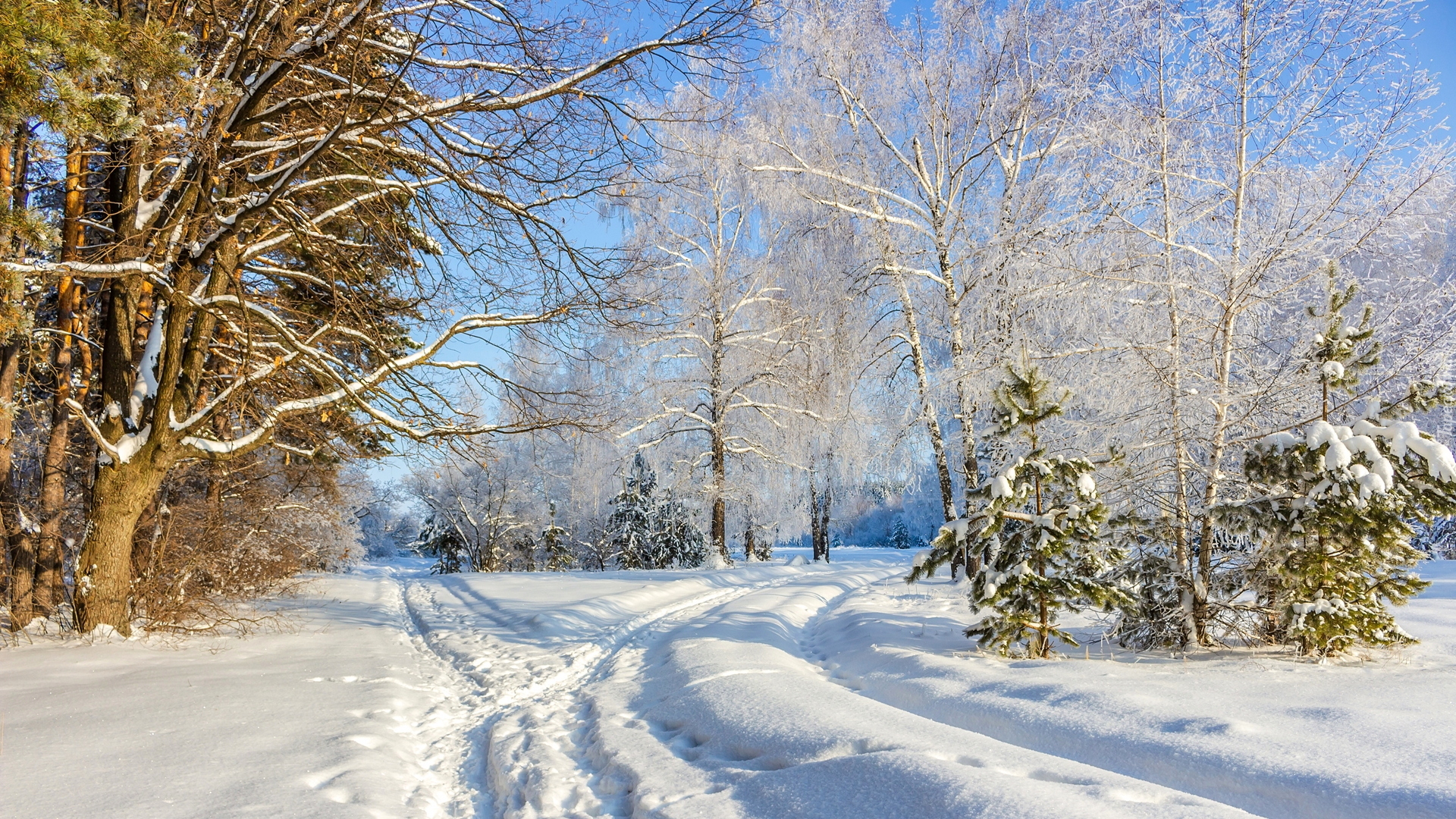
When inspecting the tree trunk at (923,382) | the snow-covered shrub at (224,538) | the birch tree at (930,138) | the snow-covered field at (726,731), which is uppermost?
the birch tree at (930,138)

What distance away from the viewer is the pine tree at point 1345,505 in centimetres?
481

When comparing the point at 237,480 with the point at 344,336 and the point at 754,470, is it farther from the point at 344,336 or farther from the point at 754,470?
the point at 754,470

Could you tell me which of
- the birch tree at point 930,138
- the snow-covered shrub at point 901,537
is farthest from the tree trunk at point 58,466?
the snow-covered shrub at point 901,537

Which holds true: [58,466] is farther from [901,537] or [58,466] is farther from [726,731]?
[901,537]

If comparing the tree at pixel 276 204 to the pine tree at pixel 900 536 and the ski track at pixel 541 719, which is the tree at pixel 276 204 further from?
the pine tree at pixel 900 536

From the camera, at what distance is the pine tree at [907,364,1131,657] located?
18.9 feet

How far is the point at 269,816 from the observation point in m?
3.06

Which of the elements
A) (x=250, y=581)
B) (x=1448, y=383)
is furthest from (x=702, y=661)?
(x=250, y=581)

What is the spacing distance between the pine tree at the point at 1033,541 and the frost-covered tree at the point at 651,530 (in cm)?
1789

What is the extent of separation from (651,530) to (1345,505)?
20702mm

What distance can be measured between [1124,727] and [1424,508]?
10.5 feet

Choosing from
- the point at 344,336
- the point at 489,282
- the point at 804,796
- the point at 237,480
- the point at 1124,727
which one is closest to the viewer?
the point at 804,796

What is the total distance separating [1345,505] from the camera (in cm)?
489

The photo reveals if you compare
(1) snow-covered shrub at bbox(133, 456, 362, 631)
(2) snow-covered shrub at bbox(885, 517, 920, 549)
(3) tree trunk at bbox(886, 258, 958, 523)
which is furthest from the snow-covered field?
(2) snow-covered shrub at bbox(885, 517, 920, 549)
